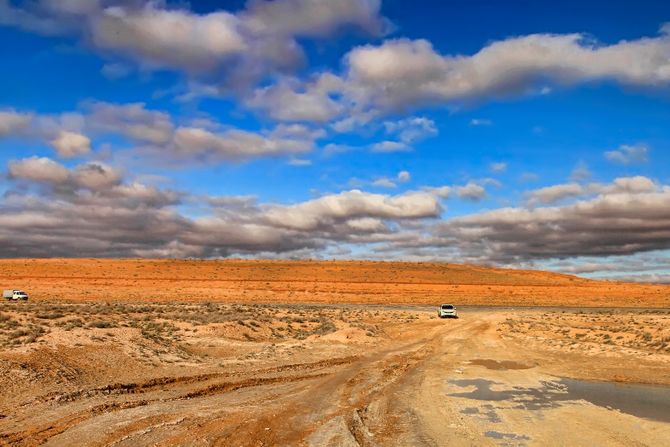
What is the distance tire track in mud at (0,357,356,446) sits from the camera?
1212 cm

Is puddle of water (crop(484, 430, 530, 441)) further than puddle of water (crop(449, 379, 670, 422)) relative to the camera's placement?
No

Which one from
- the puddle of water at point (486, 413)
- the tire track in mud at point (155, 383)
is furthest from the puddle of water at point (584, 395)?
the tire track in mud at point (155, 383)

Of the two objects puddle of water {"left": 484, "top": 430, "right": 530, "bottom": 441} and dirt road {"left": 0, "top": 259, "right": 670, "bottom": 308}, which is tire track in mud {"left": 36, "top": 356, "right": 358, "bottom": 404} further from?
dirt road {"left": 0, "top": 259, "right": 670, "bottom": 308}

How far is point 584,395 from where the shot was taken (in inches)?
701

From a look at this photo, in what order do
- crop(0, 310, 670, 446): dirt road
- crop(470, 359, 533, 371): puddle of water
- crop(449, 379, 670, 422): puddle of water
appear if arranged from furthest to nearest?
crop(470, 359, 533, 371): puddle of water, crop(449, 379, 670, 422): puddle of water, crop(0, 310, 670, 446): dirt road

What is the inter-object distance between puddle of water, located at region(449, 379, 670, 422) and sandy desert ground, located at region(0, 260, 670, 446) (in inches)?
2.6

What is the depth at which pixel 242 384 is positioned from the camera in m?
19.4

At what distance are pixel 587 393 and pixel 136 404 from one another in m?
14.6

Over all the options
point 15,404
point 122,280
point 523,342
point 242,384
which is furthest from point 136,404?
point 122,280

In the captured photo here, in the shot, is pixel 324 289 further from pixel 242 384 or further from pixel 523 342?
pixel 242 384

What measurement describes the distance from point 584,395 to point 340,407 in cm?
845

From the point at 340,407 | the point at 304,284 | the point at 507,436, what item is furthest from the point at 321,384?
the point at 304,284

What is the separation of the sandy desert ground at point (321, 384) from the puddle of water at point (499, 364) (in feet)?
0.32

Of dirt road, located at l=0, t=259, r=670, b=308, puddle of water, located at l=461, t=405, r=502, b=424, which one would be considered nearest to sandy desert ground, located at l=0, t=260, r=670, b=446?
puddle of water, located at l=461, t=405, r=502, b=424
